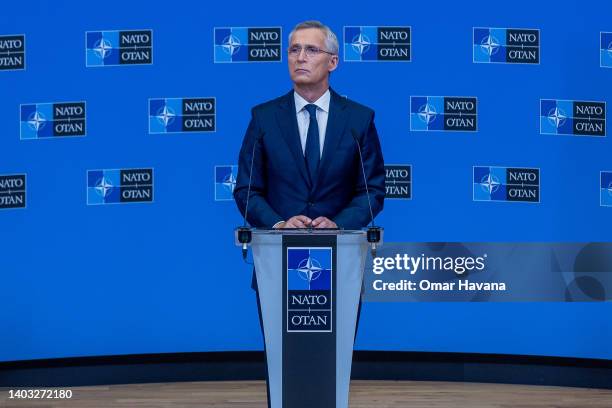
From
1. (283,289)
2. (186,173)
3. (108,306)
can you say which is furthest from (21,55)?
(283,289)

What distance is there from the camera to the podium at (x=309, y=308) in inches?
112

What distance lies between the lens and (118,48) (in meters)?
5.61

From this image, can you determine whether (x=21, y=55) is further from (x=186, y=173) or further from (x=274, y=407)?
(x=274, y=407)

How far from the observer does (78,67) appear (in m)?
5.59

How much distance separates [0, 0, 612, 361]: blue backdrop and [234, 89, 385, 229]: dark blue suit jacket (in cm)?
235

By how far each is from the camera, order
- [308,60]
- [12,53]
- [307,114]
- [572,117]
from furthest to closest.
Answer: [572,117] < [12,53] < [307,114] < [308,60]

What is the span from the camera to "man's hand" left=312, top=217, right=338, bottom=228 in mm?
3053

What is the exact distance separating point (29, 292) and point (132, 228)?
73 centimetres

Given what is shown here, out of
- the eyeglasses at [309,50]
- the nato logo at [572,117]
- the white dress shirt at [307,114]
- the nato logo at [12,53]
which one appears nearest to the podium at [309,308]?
the white dress shirt at [307,114]

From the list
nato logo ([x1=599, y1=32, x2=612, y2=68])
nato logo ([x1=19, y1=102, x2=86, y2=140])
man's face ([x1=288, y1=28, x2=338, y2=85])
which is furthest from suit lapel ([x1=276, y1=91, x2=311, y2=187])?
nato logo ([x1=599, y1=32, x2=612, y2=68])

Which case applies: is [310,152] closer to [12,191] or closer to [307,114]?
[307,114]

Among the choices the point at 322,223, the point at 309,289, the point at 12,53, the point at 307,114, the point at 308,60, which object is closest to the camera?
the point at 309,289

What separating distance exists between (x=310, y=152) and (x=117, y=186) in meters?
2.58

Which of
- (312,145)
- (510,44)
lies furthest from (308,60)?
(510,44)
